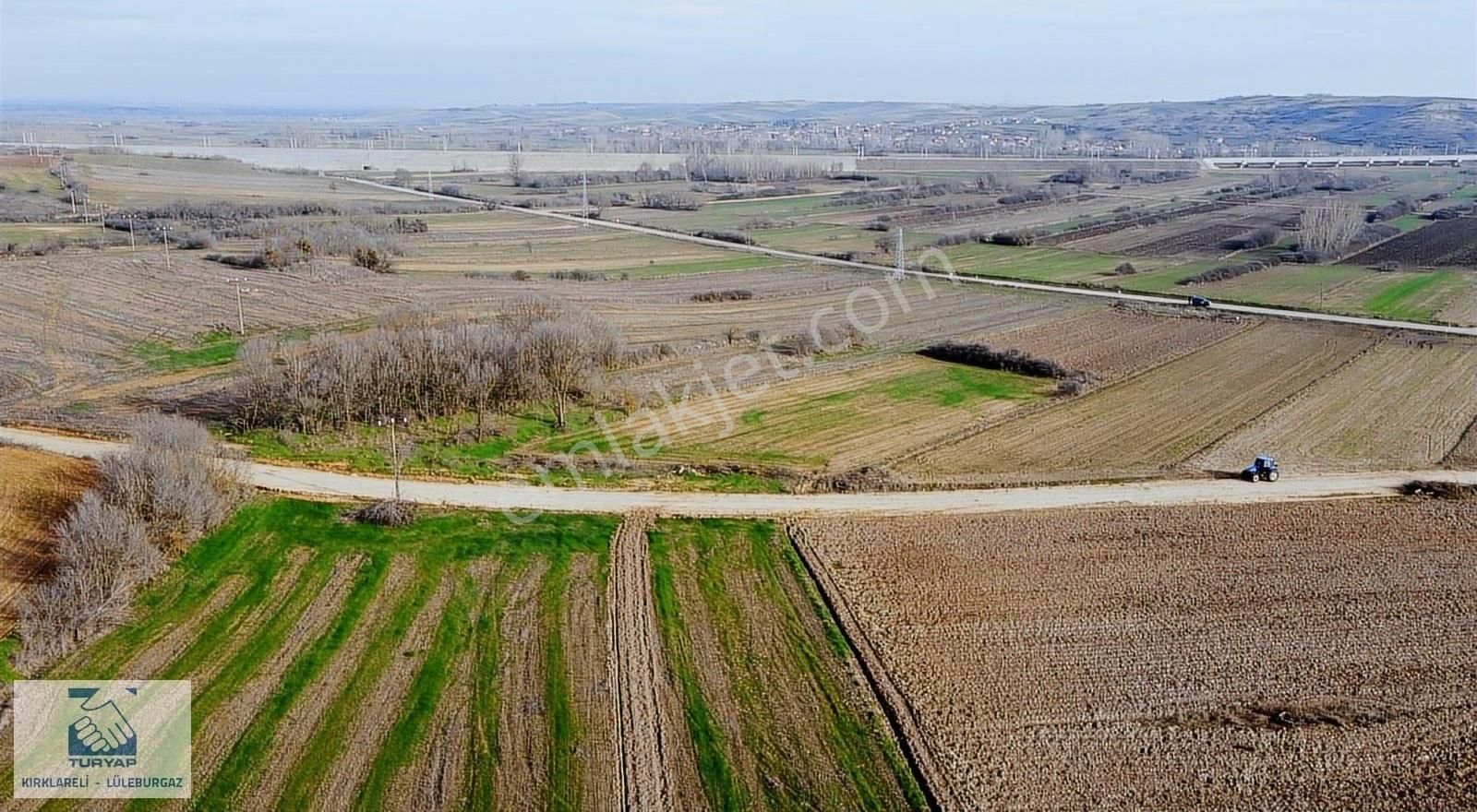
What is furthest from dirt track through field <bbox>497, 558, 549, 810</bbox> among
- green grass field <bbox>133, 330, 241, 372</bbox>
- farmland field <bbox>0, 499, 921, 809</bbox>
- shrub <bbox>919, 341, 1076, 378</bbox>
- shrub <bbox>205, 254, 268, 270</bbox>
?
shrub <bbox>205, 254, 268, 270</bbox>

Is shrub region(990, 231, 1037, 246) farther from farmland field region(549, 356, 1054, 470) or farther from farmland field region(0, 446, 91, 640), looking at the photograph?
farmland field region(0, 446, 91, 640)

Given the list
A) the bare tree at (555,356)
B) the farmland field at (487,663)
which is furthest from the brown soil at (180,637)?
the bare tree at (555,356)

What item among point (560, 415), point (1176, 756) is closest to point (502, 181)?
point (560, 415)

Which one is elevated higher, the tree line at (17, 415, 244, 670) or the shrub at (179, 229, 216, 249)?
the shrub at (179, 229, 216, 249)

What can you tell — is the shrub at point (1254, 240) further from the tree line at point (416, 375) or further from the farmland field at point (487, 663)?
the farmland field at point (487, 663)

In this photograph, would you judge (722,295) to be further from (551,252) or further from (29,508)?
(29,508)

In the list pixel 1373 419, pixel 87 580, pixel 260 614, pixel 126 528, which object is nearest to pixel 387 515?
pixel 260 614
